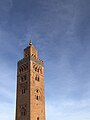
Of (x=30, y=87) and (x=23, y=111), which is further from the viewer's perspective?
(x=30, y=87)

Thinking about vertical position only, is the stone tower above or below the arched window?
above

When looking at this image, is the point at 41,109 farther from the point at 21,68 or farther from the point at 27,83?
the point at 21,68

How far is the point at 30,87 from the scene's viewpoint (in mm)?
45938

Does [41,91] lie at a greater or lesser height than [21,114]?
greater

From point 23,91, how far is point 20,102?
2.32 m

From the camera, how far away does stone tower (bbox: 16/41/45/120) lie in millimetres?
44594

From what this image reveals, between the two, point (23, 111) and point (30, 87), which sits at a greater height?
point (30, 87)

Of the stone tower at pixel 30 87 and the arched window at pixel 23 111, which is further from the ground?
the stone tower at pixel 30 87

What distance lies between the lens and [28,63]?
49.2 m

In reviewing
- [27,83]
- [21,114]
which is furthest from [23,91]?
[21,114]

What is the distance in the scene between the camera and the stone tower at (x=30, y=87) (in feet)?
146

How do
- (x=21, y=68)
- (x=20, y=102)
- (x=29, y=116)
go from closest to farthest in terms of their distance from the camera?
(x=29, y=116)
(x=20, y=102)
(x=21, y=68)

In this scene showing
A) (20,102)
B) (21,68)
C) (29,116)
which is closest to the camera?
(29,116)

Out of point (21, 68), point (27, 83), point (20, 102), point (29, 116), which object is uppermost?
point (21, 68)
